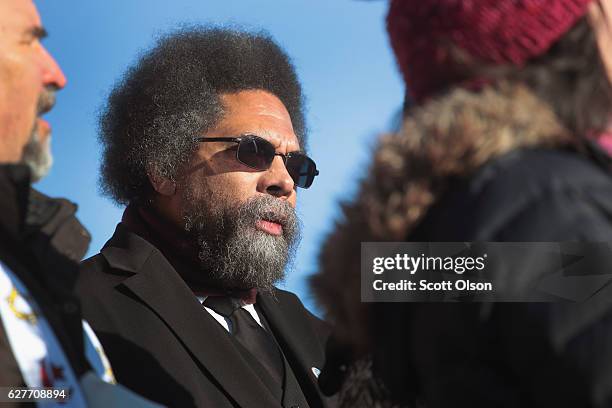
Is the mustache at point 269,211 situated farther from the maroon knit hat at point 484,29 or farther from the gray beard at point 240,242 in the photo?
the maroon knit hat at point 484,29

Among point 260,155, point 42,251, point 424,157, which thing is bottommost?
point 260,155

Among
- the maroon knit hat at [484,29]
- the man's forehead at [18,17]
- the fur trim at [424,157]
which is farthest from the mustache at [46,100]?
the maroon knit hat at [484,29]

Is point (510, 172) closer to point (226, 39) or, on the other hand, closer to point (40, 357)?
point (40, 357)

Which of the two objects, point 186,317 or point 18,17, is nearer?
point 18,17

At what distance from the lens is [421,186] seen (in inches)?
56.7

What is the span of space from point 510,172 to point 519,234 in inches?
5.1

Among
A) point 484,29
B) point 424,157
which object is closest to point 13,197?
point 424,157

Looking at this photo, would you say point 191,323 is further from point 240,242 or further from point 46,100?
point 46,100

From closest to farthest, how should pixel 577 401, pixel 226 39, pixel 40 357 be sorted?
pixel 577 401 < pixel 40 357 < pixel 226 39

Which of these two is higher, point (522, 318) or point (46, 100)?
point (46, 100)

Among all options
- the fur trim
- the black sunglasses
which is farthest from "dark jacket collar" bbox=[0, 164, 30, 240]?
the black sunglasses

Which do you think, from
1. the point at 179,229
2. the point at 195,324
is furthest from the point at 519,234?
the point at 179,229

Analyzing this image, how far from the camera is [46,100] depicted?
2051 millimetres

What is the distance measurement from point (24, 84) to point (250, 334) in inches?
90.1
